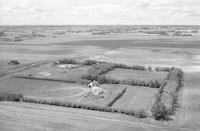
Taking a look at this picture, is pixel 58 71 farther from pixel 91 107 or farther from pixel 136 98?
pixel 91 107

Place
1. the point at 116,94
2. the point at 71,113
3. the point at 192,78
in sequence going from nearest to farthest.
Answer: the point at 71,113 → the point at 116,94 → the point at 192,78

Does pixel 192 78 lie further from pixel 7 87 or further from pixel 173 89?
pixel 7 87

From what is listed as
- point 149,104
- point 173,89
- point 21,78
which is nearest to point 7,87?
point 21,78

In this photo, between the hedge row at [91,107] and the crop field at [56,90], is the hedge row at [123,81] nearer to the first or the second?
the crop field at [56,90]

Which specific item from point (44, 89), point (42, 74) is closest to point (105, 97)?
point (44, 89)

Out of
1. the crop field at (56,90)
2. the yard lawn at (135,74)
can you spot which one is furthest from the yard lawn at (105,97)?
the yard lawn at (135,74)

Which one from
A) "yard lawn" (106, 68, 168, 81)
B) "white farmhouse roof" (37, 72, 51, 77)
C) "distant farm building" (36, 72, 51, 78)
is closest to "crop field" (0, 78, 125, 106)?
"distant farm building" (36, 72, 51, 78)
